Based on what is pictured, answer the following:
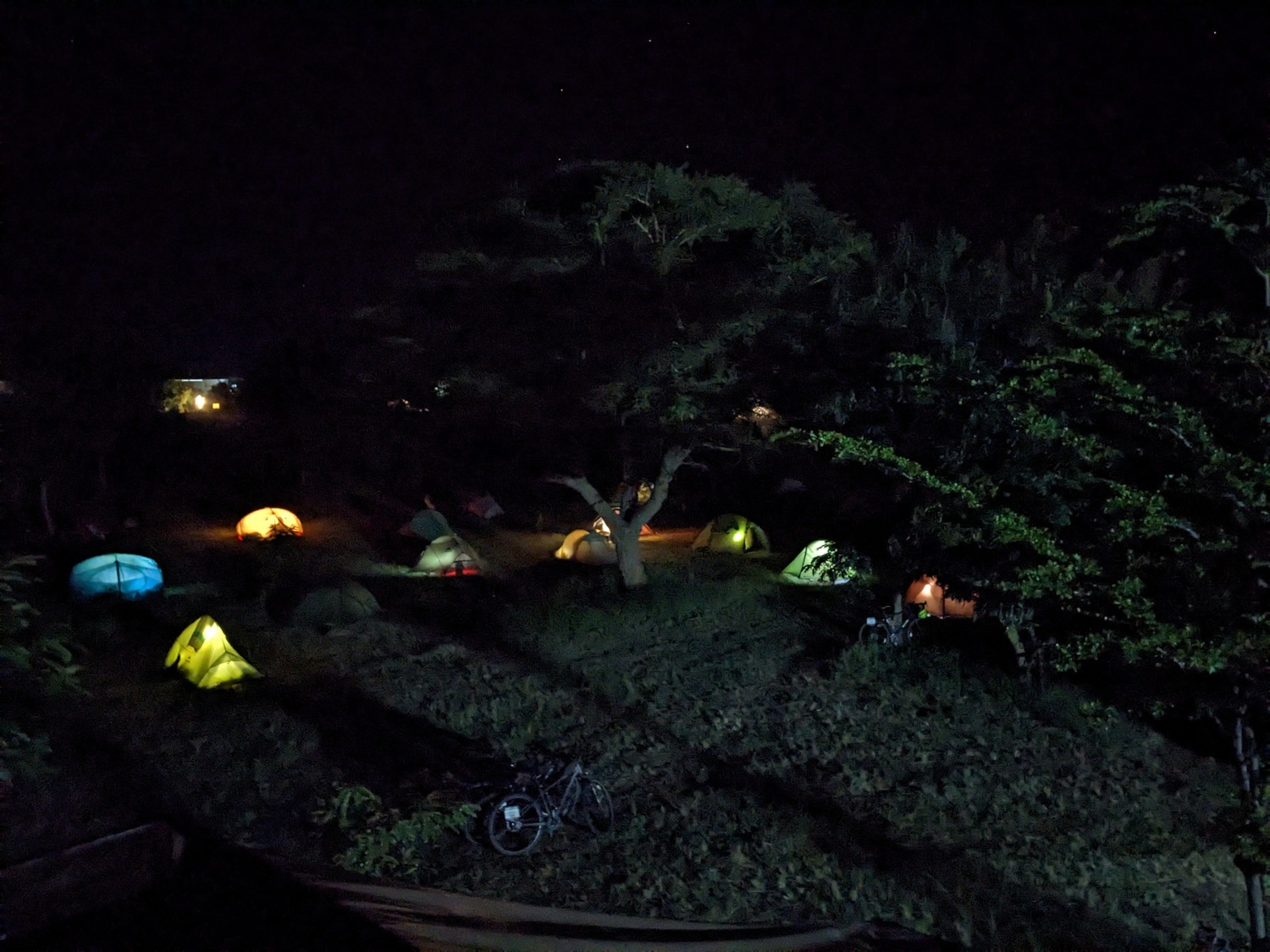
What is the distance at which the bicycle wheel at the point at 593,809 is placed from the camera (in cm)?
897

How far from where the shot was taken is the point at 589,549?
2453 centimetres

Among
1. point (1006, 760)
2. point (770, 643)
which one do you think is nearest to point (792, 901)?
point (1006, 760)

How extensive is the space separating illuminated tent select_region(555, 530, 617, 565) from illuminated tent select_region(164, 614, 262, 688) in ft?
37.8

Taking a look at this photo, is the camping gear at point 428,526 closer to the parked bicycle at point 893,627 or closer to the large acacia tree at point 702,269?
the large acacia tree at point 702,269

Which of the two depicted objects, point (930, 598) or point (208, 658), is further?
point (930, 598)

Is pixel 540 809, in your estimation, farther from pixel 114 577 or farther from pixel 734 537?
pixel 734 537

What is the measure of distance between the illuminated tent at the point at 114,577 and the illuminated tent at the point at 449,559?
5657mm

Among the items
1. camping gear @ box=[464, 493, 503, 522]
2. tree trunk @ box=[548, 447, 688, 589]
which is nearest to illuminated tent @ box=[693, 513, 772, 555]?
tree trunk @ box=[548, 447, 688, 589]

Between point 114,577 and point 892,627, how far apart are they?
47.3 feet

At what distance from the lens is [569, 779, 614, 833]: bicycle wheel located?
897 centimetres

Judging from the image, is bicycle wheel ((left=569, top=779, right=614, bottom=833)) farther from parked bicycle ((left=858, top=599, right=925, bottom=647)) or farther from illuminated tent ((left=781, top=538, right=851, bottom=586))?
illuminated tent ((left=781, top=538, right=851, bottom=586))

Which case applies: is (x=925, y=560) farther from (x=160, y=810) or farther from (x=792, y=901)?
(x=160, y=810)

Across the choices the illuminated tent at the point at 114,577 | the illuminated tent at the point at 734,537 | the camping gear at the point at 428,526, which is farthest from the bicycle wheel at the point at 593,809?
the illuminated tent at the point at 734,537

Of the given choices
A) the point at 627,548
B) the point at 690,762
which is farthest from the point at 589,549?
the point at 690,762
